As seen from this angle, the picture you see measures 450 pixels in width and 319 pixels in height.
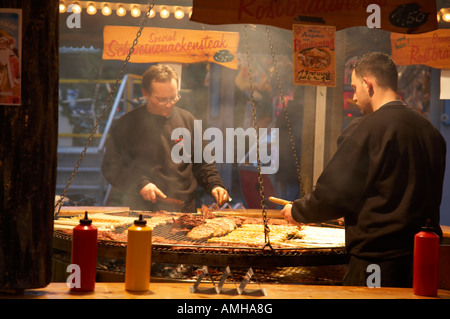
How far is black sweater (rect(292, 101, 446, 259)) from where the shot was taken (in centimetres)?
295

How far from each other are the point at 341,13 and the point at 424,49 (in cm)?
204

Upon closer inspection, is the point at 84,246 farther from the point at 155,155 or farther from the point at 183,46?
the point at 183,46

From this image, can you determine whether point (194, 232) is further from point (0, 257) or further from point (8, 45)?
point (8, 45)

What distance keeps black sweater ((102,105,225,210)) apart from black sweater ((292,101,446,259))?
2366mm

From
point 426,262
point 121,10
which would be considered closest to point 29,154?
point 426,262

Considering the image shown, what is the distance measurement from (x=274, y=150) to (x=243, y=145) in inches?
24.6

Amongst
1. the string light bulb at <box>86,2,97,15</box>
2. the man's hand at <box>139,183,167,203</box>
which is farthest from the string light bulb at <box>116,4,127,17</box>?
the man's hand at <box>139,183,167,203</box>

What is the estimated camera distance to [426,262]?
7.79 feet

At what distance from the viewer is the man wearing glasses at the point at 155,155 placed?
17.7ft

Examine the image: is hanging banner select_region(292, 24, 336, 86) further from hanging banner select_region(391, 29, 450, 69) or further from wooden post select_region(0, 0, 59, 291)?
wooden post select_region(0, 0, 59, 291)

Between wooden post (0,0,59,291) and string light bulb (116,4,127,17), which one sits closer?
wooden post (0,0,59,291)

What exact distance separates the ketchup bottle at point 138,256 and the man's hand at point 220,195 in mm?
2502
